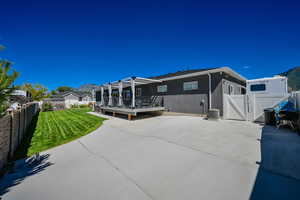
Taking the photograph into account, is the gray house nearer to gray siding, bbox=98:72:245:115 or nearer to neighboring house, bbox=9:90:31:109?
gray siding, bbox=98:72:245:115

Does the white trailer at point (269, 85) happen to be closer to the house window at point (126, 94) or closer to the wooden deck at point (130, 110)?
the wooden deck at point (130, 110)

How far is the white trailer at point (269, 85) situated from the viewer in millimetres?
9591

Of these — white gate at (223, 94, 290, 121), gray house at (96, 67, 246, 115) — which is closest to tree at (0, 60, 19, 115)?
gray house at (96, 67, 246, 115)

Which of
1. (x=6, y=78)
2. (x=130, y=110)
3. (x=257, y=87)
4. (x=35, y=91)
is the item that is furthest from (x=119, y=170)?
(x=35, y=91)

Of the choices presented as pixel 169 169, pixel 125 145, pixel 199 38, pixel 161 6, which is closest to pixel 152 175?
pixel 169 169

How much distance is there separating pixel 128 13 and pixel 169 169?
12.7m

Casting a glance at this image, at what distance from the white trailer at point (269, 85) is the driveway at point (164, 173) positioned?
8481 mm

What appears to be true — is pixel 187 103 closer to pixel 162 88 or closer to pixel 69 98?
pixel 162 88

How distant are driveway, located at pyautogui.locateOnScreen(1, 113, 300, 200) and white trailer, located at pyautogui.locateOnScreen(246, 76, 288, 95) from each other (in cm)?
848

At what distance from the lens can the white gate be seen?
7.04 meters

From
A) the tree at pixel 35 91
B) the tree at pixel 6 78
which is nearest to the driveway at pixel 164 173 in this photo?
the tree at pixel 6 78

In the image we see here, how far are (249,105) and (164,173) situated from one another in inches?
320

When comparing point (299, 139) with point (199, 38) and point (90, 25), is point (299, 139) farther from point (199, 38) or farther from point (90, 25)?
point (90, 25)

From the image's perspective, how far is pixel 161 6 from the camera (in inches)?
377
